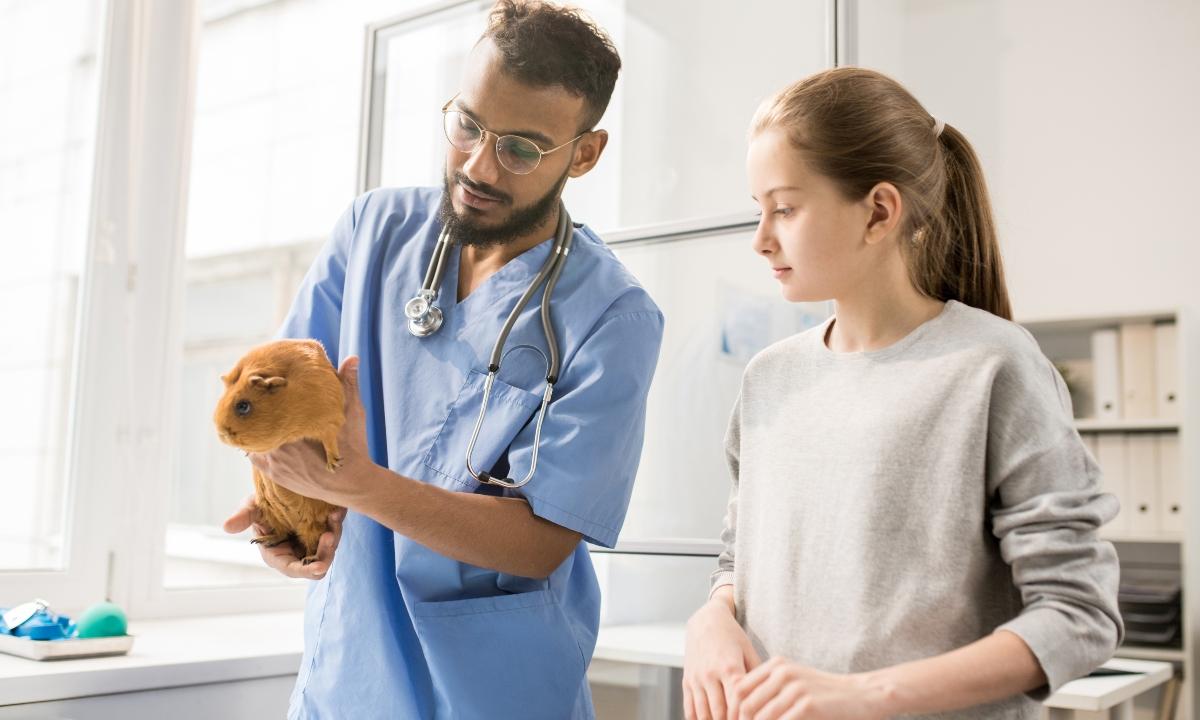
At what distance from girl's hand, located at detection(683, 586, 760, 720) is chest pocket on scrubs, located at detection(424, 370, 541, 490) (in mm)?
320

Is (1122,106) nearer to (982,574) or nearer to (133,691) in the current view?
(982,574)

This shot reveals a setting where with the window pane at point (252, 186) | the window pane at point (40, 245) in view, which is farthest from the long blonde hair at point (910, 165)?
the window pane at point (252, 186)

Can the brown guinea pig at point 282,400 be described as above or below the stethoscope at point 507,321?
below

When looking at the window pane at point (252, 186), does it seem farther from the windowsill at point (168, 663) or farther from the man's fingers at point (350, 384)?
the man's fingers at point (350, 384)

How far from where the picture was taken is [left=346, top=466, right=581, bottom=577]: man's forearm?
974 mm

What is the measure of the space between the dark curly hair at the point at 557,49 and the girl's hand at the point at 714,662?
66 cm

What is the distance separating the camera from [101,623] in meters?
1.59

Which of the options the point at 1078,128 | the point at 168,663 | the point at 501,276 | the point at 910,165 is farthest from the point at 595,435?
the point at 1078,128

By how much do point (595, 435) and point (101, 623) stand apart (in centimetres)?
96

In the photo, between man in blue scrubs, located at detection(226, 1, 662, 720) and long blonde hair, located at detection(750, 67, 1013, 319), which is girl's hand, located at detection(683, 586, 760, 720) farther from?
long blonde hair, located at detection(750, 67, 1013, 319)

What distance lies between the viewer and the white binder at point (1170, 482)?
9.93 feet

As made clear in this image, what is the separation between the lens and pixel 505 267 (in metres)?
1.24

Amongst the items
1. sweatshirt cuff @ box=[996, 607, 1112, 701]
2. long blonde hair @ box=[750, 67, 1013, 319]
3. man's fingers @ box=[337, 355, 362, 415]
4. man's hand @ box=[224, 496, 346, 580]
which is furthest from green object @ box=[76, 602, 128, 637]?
sweatshirt cuff @ box=[996, 607, 1112, 701]

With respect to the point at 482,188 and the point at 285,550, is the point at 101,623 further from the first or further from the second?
the point at 482,188
